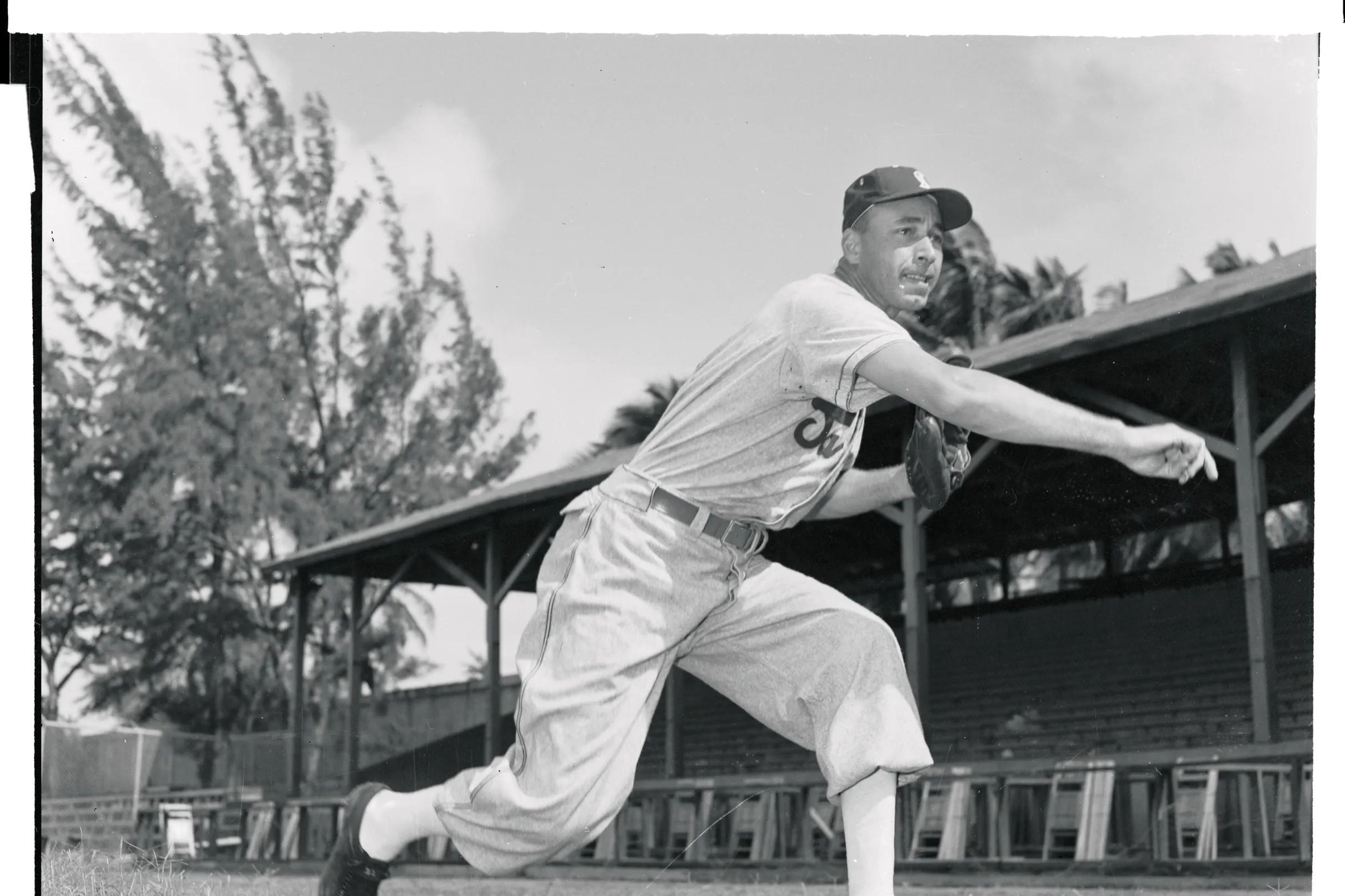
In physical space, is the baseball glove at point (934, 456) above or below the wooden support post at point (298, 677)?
above

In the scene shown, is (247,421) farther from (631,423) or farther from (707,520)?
(707,520)

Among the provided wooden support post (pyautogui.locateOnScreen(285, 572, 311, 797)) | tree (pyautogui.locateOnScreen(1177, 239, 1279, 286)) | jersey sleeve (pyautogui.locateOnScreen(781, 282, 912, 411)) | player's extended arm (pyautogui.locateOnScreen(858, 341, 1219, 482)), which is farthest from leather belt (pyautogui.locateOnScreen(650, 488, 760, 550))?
wooden support post (pyautogui.locateOnScreen(285, 572, 311, 797))

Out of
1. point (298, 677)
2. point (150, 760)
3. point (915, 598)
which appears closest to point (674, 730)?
point (915, 598)

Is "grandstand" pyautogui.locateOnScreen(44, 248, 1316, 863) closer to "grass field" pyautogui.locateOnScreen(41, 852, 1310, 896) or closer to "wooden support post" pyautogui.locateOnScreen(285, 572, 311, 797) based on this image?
"wooden support post" pyautogui.locateOnScreen(285, 572, 311, 797)

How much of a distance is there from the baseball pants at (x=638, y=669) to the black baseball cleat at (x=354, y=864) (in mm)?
296

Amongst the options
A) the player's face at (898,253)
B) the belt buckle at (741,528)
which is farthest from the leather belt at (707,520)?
the player's face at (898,253)

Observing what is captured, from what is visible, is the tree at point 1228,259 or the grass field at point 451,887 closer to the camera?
the grass field at point 451,887

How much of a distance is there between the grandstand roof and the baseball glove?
4.40 meters

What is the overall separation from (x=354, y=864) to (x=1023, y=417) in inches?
77.4

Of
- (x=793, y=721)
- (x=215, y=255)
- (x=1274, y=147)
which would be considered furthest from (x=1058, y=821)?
(x=215, y=255)

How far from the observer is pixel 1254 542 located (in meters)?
8.58

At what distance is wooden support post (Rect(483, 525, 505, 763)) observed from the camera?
539 inches

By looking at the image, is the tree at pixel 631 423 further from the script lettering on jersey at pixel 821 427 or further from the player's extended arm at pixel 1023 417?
the player's extended arm at pixel 1023 417

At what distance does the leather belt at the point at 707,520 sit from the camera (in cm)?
385
